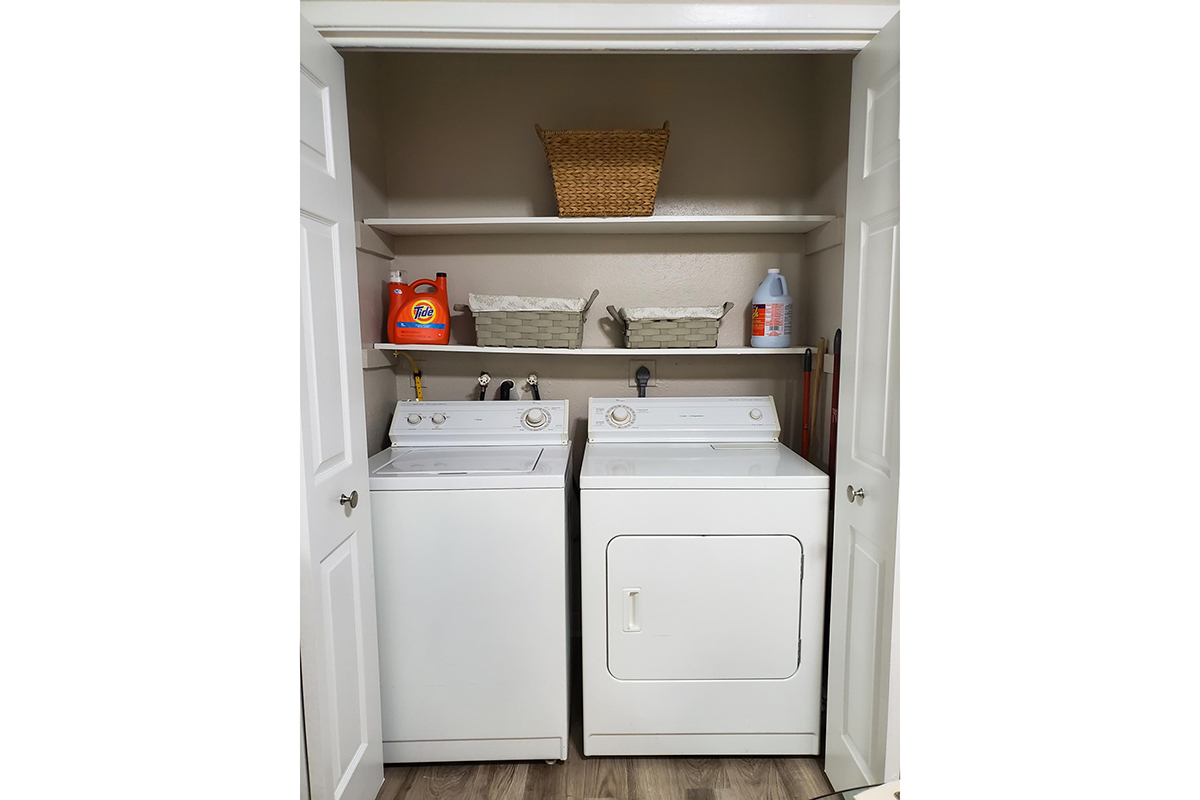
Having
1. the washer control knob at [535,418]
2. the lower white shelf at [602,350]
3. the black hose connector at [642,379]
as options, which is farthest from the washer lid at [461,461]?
the black hose connector at [642,379]

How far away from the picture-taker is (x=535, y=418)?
1958mm

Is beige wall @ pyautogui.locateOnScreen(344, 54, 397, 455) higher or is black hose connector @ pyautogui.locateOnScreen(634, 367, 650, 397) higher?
beige wall @ pyautogui.locateOnScreen(344, 54, 397, 455)

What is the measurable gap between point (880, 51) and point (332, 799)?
190cm

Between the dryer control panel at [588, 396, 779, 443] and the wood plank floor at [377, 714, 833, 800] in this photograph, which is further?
the dryer control panel at [588, 396, 779, 443]

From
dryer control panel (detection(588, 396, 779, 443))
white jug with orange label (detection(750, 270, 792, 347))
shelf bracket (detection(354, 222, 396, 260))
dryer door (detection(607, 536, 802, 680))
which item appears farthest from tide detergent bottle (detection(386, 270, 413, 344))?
white jug with orange label (detection(750, 270, 792, 347))

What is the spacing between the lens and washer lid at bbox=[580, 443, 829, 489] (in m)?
1.50

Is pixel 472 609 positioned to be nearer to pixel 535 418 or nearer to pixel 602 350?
pixel 535 418

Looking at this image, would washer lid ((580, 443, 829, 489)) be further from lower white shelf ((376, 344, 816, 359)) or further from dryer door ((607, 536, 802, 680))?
lower white shelf ((376, 344, 816, 359))

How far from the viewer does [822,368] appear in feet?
6.07

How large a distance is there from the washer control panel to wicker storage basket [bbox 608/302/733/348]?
0.38 meters

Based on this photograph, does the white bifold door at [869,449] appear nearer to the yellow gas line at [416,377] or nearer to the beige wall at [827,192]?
the beige wall at [827,192]

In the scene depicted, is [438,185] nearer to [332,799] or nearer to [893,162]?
[893,162]

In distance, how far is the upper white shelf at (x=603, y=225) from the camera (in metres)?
1.78
